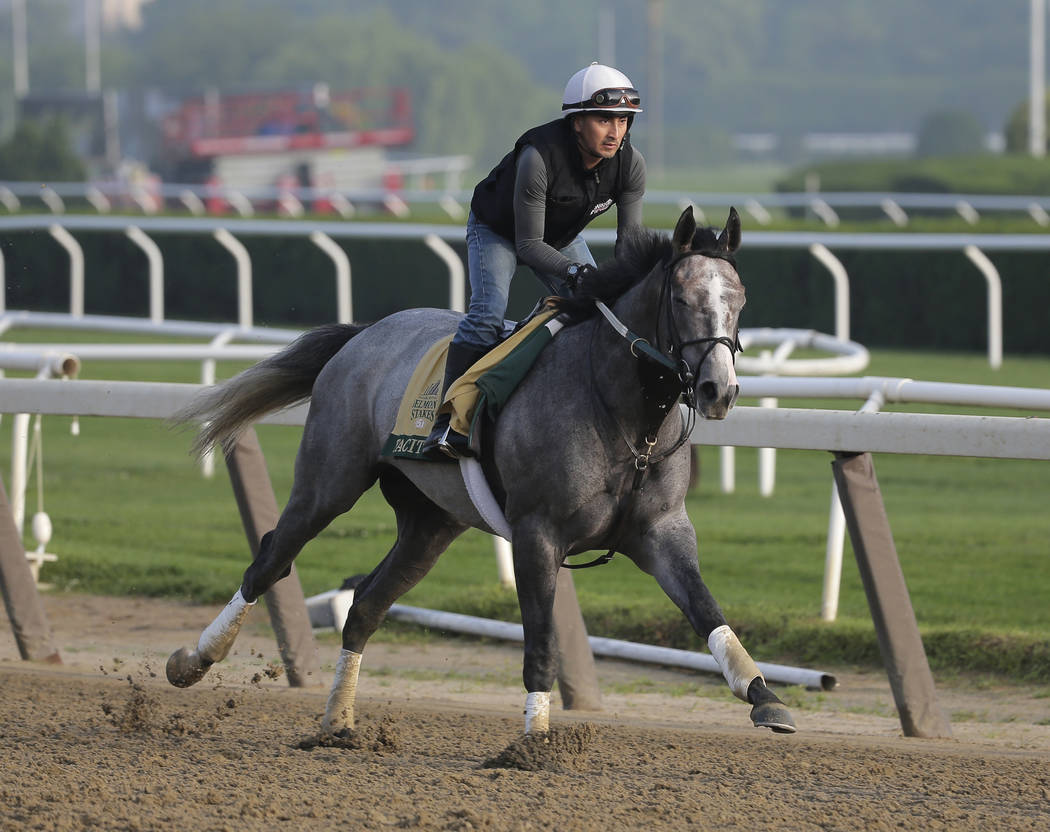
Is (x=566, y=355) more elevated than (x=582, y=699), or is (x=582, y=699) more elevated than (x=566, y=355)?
(x=566, y=355)

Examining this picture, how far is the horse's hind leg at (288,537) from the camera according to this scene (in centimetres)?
530

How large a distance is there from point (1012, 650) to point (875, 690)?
1.60 ft

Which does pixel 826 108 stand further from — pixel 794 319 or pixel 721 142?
pixel 794 319

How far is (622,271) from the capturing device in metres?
4.62

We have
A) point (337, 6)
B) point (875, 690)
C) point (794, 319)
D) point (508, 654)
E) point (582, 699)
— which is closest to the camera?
point (582, 699)

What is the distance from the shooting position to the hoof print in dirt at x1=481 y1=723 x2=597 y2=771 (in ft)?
14.5

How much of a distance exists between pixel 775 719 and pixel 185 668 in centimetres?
201

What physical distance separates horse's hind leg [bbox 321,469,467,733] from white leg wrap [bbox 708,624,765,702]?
3.79 feet

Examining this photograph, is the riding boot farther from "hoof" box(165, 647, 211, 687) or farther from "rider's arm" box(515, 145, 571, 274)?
"hoof" box(165, 647, 211, 687)

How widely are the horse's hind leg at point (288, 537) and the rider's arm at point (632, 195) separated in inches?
42.9

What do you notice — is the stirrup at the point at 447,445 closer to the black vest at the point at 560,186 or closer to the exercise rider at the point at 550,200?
the exercise rider at the point at 550,200

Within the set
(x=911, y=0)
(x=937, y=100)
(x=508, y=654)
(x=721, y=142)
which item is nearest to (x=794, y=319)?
(x=508, y=654)

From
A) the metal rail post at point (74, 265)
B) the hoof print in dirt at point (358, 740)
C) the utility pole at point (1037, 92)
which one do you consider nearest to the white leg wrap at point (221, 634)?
the hoof print in dirt at point (358, 740)

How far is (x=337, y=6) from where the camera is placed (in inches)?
6880
